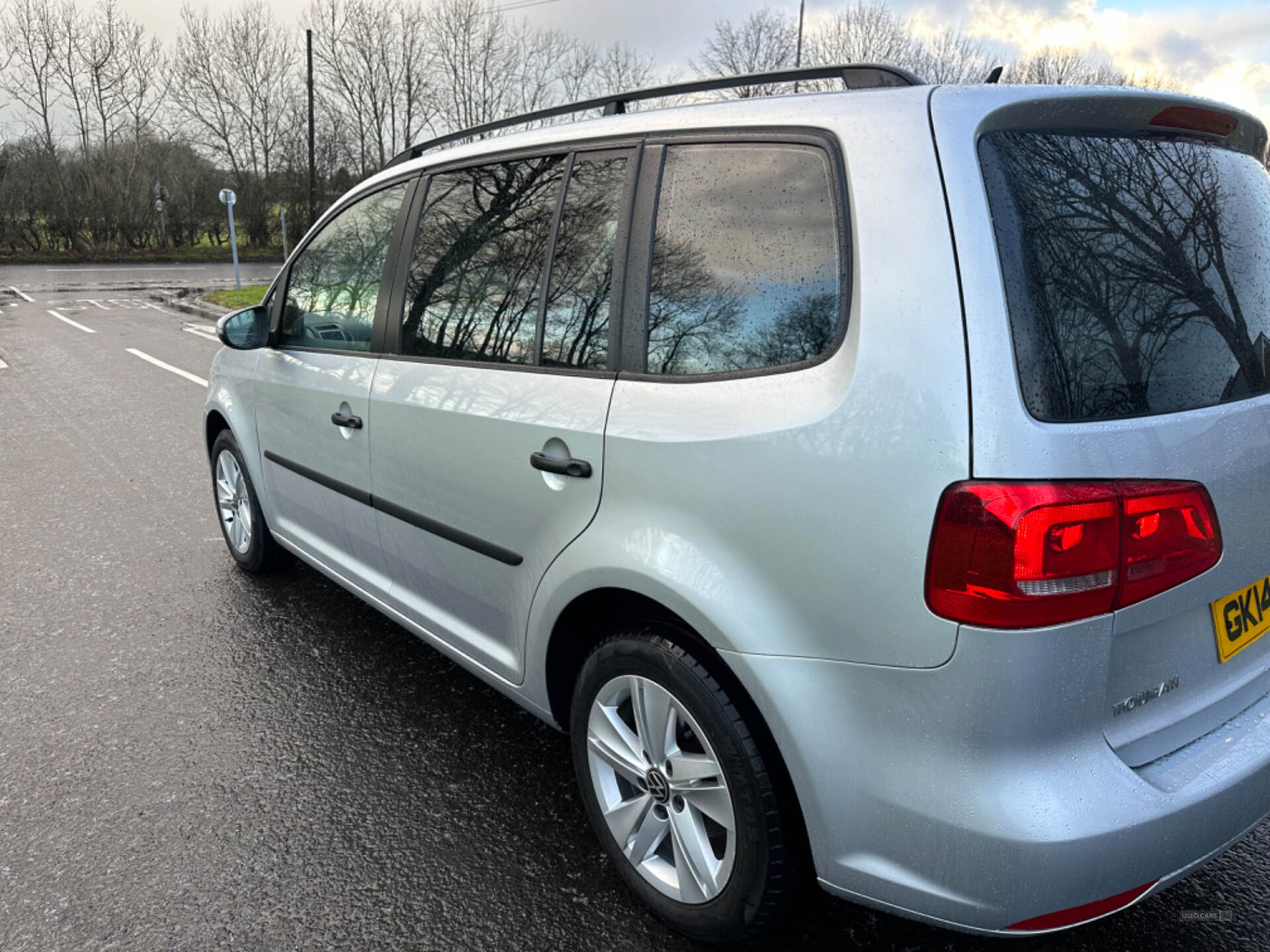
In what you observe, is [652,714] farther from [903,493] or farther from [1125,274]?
[1125,274]

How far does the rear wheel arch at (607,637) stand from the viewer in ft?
6.05

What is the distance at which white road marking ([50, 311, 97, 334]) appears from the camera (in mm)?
15805

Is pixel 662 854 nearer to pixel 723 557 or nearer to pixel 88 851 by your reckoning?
pixel 723 557

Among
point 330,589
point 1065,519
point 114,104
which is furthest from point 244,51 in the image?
point 1065,519

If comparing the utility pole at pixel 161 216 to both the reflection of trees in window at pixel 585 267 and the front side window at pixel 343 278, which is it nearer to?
the front side window at pixel 343 278

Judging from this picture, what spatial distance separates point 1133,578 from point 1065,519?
0.62 ft

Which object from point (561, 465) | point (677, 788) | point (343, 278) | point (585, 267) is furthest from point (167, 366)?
point (677, 788)

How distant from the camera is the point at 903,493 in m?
1.54

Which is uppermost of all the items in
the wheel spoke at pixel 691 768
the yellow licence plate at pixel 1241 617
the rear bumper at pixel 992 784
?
the yellow licence plate at pixel 1241 617

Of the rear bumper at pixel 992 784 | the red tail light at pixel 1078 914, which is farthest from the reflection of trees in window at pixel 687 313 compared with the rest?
the red tail light at pixel 1078 914

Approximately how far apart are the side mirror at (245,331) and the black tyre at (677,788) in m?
2.22

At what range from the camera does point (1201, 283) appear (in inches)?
70.3

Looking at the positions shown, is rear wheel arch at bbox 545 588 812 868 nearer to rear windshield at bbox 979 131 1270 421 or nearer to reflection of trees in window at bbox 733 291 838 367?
reflection of trees in window at bbox 733 291 838 367

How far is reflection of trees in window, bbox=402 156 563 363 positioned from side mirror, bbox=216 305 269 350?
110 cm
